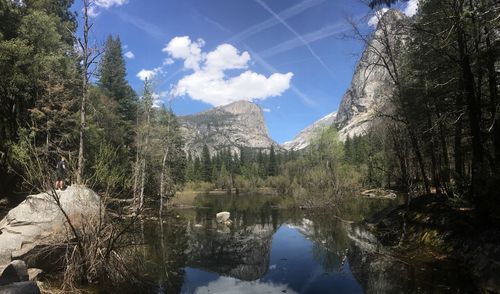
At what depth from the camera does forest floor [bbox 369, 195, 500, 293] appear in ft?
35.7

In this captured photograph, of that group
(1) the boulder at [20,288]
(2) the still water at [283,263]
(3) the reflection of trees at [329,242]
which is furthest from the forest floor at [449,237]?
(1) the boulder at [20,288]

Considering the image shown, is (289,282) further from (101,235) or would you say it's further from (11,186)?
(11,186)

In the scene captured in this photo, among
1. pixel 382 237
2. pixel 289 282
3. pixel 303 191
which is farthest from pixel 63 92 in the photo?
pixel 303 191

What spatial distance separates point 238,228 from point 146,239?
867 cm

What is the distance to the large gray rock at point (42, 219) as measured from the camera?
36.3 feet

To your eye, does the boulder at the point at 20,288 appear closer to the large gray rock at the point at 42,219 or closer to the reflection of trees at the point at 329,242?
the large gray rock at the point at 42,219

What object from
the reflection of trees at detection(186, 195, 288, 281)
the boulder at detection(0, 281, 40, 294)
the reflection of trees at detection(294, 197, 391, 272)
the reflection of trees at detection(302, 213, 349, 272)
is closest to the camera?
the boulder at detection(0, 281, 40, 294)

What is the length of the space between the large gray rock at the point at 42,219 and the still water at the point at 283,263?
3.09 m

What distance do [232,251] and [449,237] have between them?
1080cm

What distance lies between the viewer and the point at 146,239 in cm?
2217

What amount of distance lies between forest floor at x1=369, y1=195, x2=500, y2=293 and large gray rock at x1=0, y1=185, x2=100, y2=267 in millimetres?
11828

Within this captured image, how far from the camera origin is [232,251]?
66.3 feet

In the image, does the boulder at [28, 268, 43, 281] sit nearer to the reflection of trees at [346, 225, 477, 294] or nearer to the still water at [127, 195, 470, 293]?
the still water at [127, 195, 470, 293]

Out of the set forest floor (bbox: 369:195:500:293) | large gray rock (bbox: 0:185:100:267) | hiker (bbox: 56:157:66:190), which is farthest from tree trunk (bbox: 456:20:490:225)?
hiker (bbox: 56:157:66:190)
